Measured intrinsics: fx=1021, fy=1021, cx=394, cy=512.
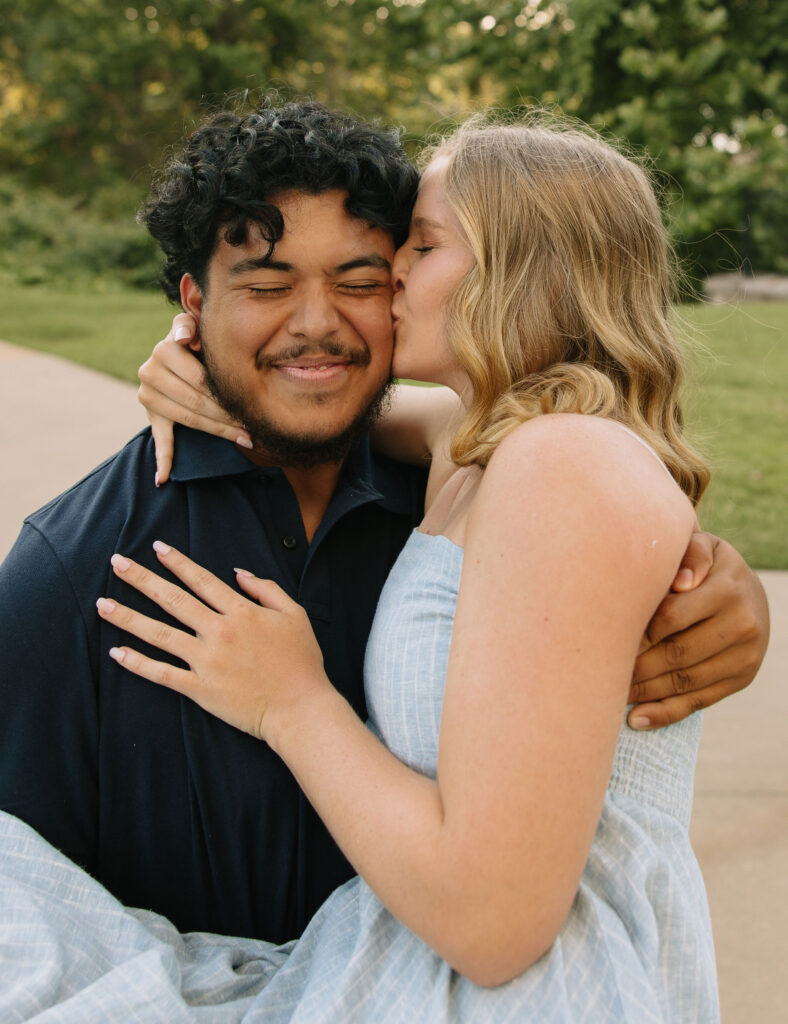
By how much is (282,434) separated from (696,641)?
0.95m

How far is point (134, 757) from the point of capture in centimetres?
187

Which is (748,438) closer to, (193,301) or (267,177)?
(193,301)

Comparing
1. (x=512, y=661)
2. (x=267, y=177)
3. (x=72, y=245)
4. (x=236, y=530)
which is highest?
(x=267, y=177)

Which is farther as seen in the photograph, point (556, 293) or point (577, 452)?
point (556, 293)

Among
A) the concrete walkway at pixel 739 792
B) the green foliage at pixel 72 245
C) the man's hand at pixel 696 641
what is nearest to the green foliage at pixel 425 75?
the green foliage at pixel 72 245

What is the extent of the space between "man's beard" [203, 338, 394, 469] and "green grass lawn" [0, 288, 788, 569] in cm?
82

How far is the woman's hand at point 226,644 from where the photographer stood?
5.72 ft

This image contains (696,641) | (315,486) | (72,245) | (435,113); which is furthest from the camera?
(72,245)

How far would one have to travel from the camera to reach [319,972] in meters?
1.60

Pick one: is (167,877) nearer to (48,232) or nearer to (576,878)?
(576,878)

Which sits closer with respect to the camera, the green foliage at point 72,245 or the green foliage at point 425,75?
the green foliage at point 425,75

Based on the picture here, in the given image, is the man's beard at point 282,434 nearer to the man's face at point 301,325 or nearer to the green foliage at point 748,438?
the man's face at point 301,325

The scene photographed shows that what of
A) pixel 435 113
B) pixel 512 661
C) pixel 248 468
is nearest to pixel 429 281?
pixel 248 468

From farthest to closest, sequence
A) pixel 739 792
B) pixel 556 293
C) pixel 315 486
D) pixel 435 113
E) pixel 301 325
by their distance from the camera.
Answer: pixel 435 113 < pixel 739 792 < pixel 315 486 < pixel 301 325 < pixel 556 293
